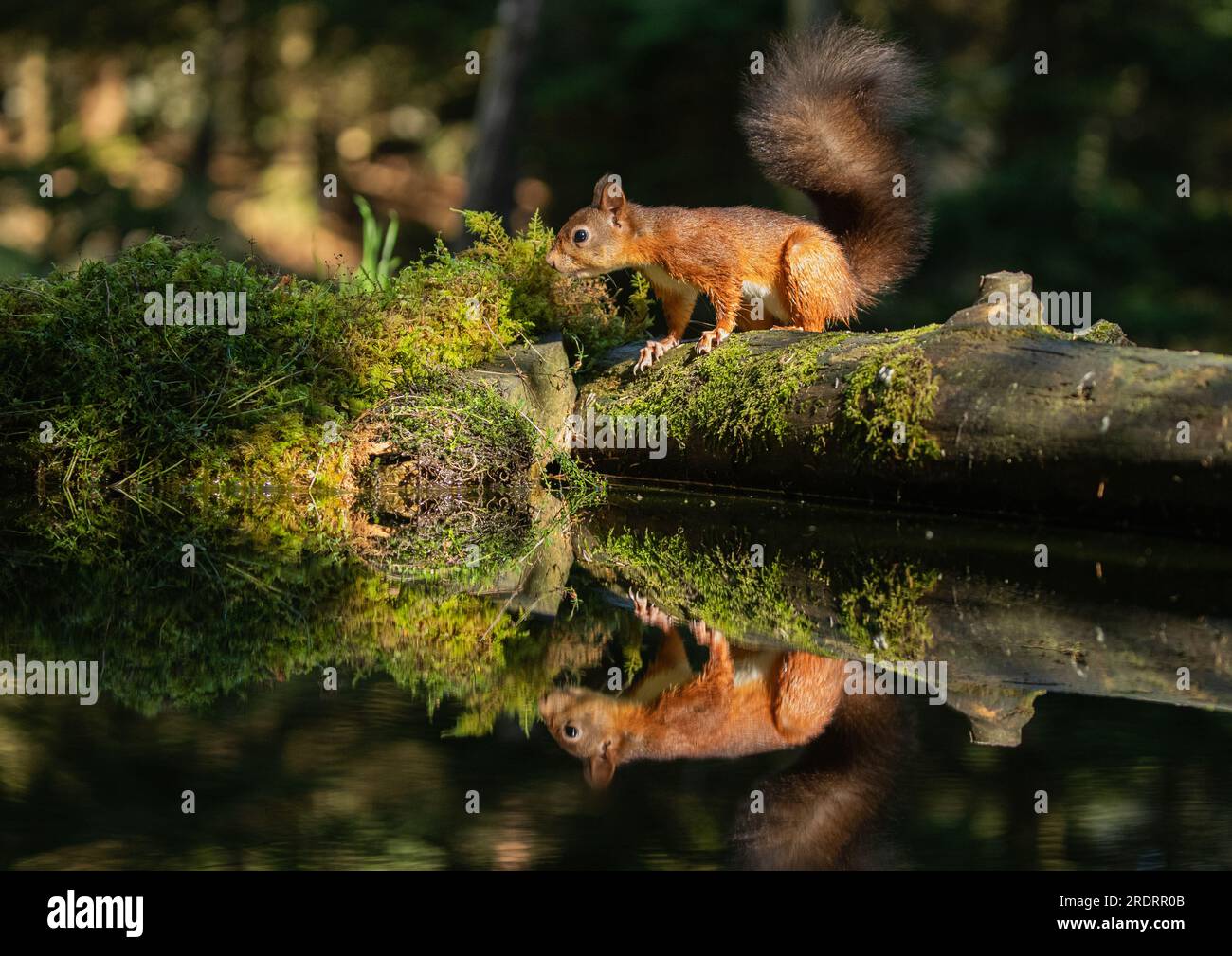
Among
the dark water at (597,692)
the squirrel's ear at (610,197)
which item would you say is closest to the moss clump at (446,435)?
the squirrel's ear at (610,197)

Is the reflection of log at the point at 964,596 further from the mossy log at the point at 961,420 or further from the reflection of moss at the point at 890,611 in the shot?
A: the mossy log at the point at 961,420

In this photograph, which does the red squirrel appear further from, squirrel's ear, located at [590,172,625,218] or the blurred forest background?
the blurred forest background

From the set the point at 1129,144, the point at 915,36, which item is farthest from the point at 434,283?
the point at 1129,144

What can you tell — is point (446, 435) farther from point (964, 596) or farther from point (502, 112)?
point (502, 112)

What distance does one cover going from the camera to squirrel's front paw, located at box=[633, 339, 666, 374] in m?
7.12

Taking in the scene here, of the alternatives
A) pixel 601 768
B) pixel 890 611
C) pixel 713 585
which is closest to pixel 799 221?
pixel 713 585

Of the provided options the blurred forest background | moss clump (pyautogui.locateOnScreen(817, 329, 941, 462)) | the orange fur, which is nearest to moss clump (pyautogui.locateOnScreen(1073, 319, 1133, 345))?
moss clump (pyautogui.locateOnScreen(817, 329, 941, 462))

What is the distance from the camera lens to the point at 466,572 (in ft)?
15.6

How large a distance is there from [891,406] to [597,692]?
3.06m

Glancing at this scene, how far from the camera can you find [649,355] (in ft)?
23.4

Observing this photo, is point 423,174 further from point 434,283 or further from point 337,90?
point 434,283

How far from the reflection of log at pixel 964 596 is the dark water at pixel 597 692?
0.05ft

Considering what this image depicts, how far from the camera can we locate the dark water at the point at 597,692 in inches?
91.1

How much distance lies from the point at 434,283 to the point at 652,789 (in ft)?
16.5
